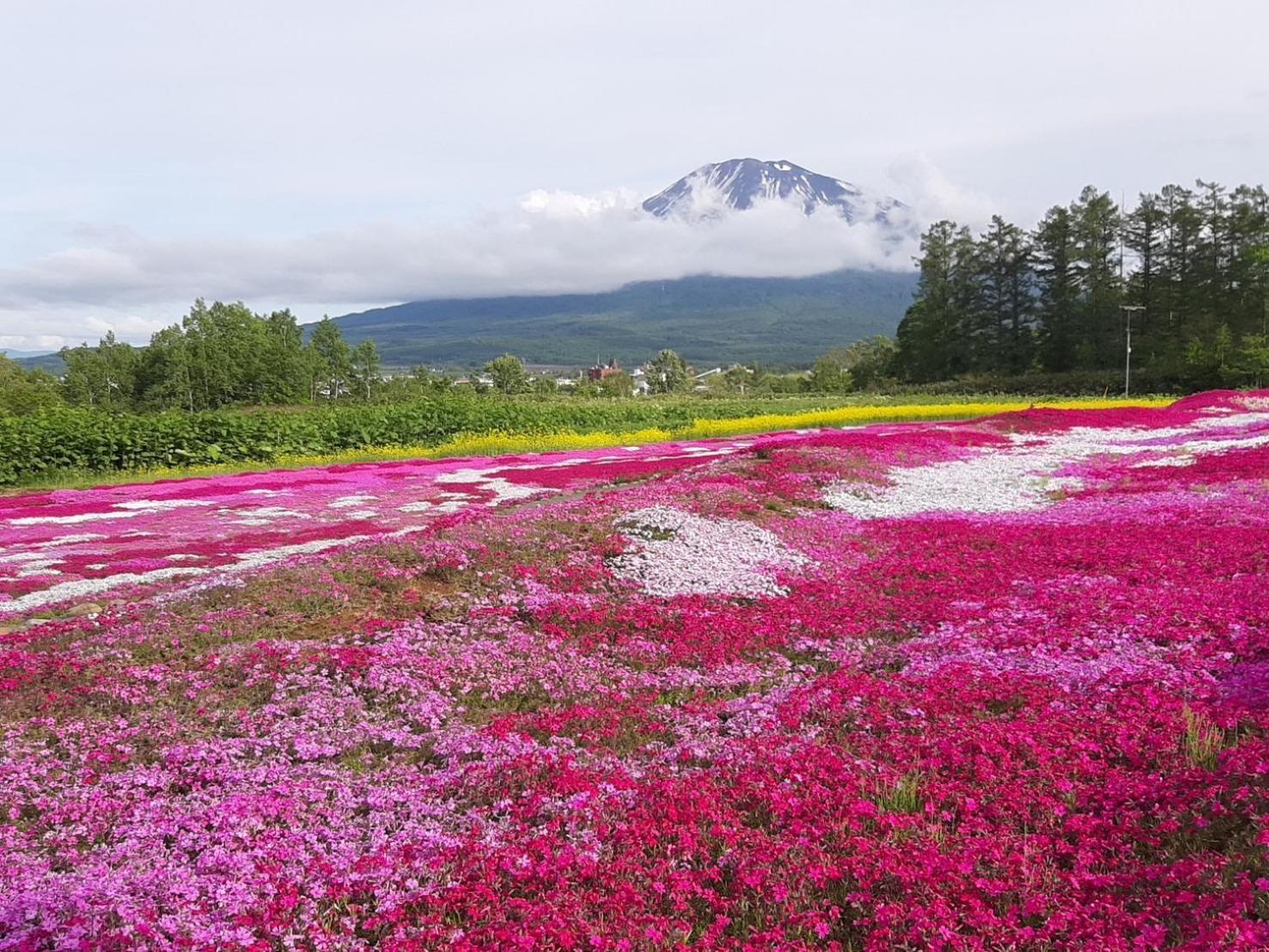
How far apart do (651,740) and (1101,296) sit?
104 metres

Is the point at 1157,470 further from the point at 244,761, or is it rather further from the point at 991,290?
the point at 991,290

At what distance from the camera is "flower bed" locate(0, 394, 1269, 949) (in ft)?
14.5

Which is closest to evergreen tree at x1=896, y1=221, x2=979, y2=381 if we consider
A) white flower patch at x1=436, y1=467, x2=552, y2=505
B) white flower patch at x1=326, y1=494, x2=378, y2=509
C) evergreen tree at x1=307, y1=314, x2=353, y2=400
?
evergreen tree at x1=307, y1=314, x2=353, y2=400

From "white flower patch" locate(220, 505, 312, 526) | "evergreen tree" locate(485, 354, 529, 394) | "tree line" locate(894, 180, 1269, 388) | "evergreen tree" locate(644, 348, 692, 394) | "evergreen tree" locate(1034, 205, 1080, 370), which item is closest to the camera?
"white flower patch" locate(220, 505, 312, 526)

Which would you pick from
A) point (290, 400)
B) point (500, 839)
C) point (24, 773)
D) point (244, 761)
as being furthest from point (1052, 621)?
point (290, 400)

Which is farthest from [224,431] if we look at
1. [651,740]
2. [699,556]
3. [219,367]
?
[219,367]

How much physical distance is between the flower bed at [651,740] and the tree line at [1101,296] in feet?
238

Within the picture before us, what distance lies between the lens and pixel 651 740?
6957 millimetres

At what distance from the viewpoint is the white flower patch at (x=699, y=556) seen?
11.7 metres

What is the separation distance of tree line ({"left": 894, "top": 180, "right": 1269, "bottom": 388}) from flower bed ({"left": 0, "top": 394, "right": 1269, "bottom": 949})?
72.4 m

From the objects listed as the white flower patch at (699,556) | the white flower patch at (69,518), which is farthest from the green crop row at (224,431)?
the white flower patch at (699,556)

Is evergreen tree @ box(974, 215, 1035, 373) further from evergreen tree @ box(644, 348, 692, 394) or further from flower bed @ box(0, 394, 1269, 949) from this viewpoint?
flower bed @ box(0, 394, 1269, 949)

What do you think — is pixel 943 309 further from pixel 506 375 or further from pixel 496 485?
pixel 496 485

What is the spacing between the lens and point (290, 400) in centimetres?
8988
